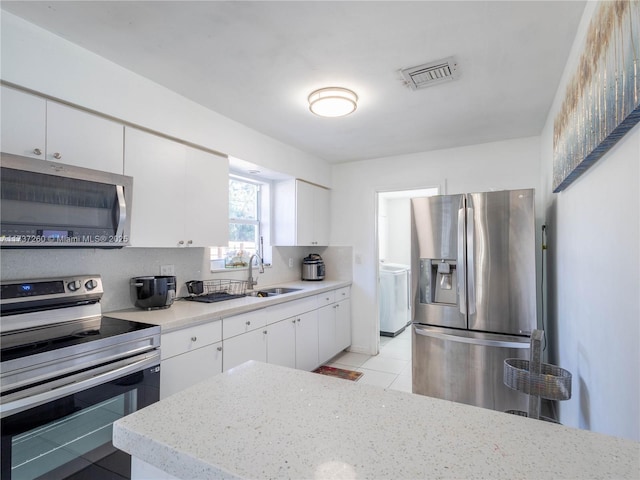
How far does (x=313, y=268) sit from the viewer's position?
421 centimetres

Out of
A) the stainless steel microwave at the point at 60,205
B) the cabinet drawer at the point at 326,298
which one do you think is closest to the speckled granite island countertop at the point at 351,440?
the stainless steel microwave at the point at 60,205

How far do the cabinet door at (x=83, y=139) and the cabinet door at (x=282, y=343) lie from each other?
1.67 meters

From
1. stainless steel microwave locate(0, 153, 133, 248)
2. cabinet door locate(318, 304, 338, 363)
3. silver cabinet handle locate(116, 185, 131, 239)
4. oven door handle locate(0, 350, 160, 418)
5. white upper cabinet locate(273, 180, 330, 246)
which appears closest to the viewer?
oven door handle locate(0, 350, 160, 418)

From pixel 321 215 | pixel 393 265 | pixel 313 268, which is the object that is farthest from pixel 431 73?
pixel 393 265

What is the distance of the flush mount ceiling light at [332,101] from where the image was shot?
2328 mm

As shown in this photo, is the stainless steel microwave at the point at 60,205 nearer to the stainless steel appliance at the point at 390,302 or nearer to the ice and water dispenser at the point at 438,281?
the ice and water dispenser at the point at 438,281

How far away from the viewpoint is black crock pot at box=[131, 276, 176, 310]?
221cm

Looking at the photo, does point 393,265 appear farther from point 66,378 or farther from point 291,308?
point 66,378

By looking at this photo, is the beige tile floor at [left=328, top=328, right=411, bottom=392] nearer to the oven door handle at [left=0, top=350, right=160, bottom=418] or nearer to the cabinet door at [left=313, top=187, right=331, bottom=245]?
the cabinet door at [left=313, top=187, right=331, bottom=245]

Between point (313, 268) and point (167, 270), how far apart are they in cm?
194

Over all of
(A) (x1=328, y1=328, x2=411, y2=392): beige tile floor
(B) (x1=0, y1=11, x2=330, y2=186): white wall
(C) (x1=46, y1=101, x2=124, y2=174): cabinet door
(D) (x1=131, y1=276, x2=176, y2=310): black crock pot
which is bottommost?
(A) (x1=328, y1=328, x2=411, y2=392): beige tile floor

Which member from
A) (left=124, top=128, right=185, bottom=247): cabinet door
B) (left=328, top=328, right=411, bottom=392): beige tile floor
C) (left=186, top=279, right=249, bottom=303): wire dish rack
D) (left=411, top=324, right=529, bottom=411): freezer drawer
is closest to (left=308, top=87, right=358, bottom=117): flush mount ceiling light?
(left=124, top=128, right=185, bottom=247): cabinet door

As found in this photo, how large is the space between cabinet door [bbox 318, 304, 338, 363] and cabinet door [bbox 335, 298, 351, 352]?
0.08 m

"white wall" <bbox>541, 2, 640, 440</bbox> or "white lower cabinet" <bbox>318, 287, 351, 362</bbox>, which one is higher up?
"white wall" <bbox>541, 2, 640, 440</bbox>
